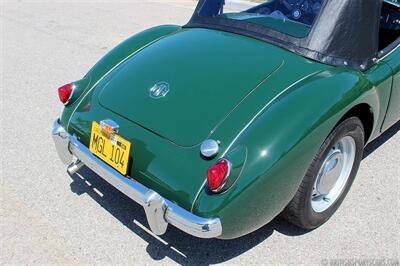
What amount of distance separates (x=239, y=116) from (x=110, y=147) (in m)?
0.82

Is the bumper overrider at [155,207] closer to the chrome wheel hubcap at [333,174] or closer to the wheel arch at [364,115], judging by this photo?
the chrome wheel hubcap at [333,174]

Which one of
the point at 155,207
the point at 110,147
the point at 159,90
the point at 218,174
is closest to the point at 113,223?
the point at 110,147

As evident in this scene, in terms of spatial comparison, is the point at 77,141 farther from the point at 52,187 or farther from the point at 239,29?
the point at 239,29

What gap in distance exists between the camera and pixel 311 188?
251cm

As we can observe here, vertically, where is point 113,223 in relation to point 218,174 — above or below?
below

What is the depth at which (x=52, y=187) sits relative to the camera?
129 inches

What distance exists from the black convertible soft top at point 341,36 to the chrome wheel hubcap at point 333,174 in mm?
546

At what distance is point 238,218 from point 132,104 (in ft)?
3.40

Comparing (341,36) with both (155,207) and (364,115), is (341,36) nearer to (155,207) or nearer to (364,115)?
(364,115)

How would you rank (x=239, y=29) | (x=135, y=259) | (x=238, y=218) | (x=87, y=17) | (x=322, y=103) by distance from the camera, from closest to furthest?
(x=238, y=218) → (x=322, y=103) → (x=135, y=259) → (x=239, y=29) → (x=87, y=17)

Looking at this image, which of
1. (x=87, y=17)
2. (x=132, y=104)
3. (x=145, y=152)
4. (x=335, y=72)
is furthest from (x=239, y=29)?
(x=87, y=17)

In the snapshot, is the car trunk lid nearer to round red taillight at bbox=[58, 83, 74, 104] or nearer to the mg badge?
the mg badge

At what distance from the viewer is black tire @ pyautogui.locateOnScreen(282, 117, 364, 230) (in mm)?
2463

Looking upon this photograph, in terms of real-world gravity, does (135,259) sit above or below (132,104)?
below
